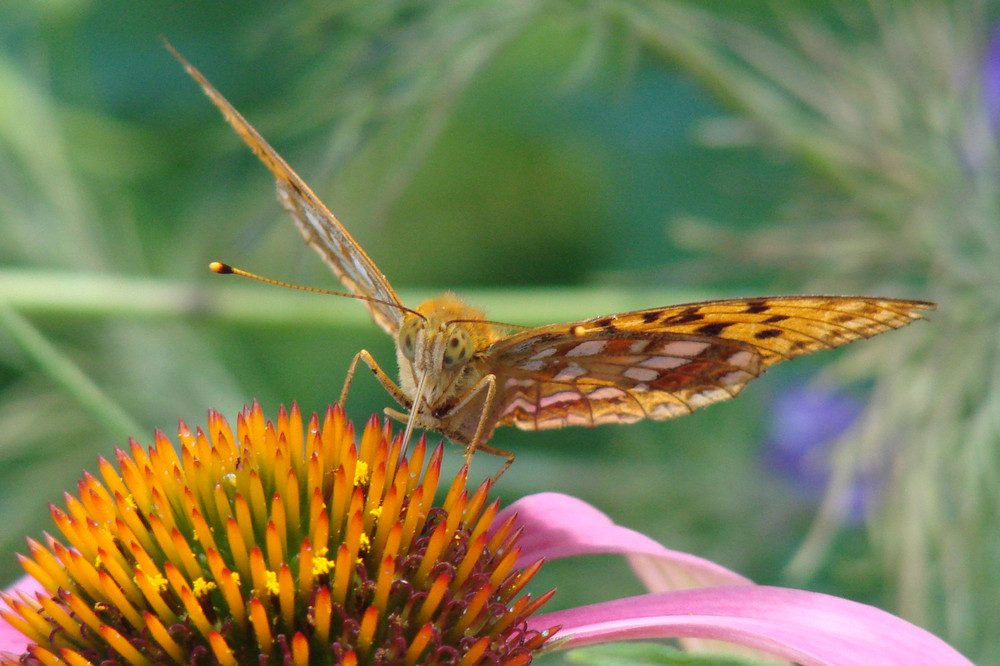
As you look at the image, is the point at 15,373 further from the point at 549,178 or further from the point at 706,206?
the point at 706,206

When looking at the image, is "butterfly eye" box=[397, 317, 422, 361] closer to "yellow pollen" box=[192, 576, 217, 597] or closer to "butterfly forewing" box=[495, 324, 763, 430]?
"butterfly forewing" box=[495, 324, 763, 430]

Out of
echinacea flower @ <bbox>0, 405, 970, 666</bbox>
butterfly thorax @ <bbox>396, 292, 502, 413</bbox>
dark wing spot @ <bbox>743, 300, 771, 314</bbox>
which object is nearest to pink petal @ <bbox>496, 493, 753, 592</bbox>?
echinacea flower @ <bbox>0, 405, 970, 666</bbox>

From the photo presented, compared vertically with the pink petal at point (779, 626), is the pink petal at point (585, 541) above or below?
above

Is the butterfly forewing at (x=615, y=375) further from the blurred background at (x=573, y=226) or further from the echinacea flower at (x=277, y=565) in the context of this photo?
the blurred background at (x=573, y=226)

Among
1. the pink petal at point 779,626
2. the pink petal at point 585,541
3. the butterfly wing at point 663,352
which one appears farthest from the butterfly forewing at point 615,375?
the pink petal at point 779,626

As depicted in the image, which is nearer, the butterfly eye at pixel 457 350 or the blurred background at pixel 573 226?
the butterfly eye at pixel 457 350
